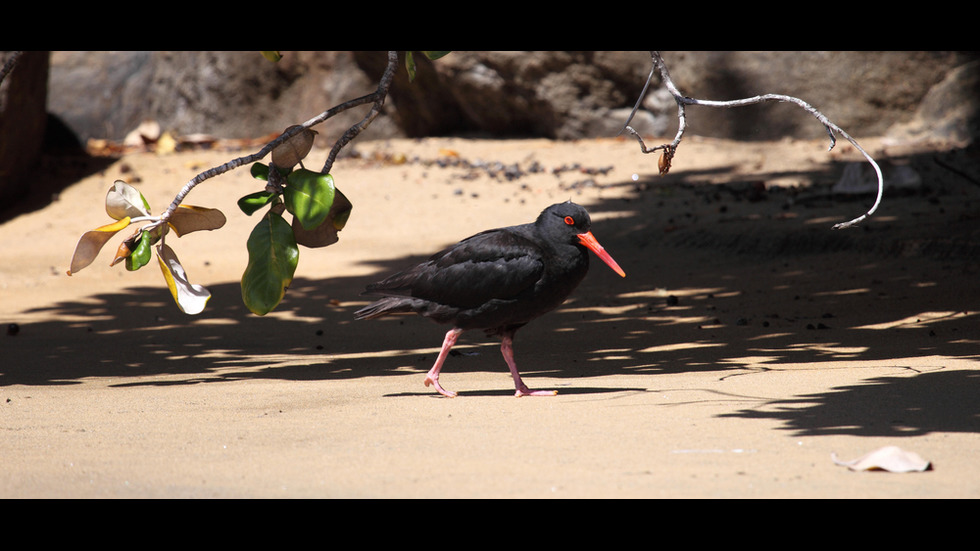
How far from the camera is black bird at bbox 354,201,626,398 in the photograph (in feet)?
17.7

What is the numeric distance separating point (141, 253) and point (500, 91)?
12.3m

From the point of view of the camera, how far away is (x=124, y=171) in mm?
15219

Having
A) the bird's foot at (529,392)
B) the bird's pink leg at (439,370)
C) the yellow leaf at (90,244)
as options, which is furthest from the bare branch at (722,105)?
the yellow leaf at (90,244)

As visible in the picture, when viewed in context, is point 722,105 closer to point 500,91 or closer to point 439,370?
point 439,370

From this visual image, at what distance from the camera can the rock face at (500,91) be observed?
1482cm

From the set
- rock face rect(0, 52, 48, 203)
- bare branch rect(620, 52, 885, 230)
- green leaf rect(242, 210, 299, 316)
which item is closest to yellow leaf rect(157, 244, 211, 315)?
green leaf rect(242, 210, 299, 316)

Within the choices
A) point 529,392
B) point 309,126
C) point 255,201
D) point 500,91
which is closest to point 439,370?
point 529,392

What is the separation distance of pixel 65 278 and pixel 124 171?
4.28m

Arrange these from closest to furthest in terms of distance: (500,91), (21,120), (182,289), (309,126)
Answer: (182,289) < (309,126) < (21,120) < (500,91)

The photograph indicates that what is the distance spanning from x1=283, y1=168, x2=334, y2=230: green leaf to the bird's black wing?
0.99 metres

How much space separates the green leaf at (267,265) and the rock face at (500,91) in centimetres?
1153

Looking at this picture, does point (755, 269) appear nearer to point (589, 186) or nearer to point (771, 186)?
point (771, 186)

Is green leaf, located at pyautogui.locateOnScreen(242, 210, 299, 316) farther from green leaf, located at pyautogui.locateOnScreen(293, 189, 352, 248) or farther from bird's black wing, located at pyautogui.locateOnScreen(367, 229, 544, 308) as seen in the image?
bird's black wing, located at pyautogui.locateOnScreen(367, 229, 544, 308)

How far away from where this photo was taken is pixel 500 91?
54.0 feet
